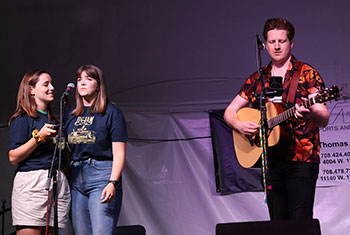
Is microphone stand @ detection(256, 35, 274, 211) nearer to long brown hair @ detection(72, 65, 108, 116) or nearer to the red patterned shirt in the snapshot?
the red patterned shirt

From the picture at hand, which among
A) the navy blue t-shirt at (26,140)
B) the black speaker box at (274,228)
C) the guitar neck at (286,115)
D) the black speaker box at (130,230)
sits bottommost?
the black speaker box at (130,230)

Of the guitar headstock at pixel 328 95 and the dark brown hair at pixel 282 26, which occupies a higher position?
the dark brown hair at pixel 282 26

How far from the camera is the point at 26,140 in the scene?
9.61 feet

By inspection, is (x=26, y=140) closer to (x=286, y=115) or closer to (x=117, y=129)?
(x=117, y=129)

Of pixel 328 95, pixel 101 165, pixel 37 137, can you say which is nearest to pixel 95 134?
pixel 101 165

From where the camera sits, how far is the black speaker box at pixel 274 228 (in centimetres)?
217

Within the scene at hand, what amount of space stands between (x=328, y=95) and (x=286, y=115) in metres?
0.39

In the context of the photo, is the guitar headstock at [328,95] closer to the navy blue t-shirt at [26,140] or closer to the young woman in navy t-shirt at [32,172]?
the young woman in navy t-shirt at [32,172]

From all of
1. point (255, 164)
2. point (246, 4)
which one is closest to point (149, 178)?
point (255, 164)

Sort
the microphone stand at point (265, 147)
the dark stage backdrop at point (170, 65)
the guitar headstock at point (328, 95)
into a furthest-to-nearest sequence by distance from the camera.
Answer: the dark stage backdrop at point (170, 65) < the microphone stand at point (265, 147) < the guitar headstock at point (328, 95)

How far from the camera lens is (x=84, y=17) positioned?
15.7 feet

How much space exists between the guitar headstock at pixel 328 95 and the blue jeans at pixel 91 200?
1363 mm

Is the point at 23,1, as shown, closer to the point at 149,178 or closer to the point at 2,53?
the point at 2,53

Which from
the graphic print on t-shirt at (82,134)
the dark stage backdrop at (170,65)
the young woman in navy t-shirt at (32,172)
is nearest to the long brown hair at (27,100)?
the young woman in navy t-shirt at (32,172)
